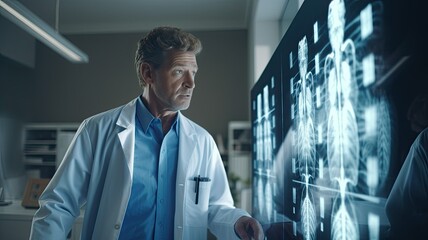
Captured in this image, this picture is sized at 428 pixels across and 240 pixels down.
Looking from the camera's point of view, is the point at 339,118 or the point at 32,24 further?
the point at 32,24

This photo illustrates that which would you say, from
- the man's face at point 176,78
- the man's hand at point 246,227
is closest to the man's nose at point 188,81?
the man's face at point 176,78

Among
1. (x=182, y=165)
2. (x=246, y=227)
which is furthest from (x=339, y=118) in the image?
(x=182, y=165)

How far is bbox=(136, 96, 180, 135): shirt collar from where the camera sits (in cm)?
122

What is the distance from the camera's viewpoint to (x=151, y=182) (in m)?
1.14

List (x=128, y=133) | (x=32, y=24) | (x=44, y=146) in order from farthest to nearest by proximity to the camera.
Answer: (x=44, y=146)
(x=32, y=24)
(x=128, y=133)

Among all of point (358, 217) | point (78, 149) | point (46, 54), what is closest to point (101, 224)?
point (78, 149)

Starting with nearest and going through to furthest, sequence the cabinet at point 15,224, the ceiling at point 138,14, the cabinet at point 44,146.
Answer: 1. the cabinet at point 15,224
2. the ceiling at point 138,14
3. the cabinet at point 44,146

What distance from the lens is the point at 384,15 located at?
1.09 ft

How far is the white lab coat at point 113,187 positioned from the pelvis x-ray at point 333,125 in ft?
1.24

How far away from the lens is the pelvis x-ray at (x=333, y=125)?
352 mm

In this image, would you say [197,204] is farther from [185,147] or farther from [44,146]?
[44,146]

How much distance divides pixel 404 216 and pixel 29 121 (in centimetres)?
383

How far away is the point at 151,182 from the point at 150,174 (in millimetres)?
28

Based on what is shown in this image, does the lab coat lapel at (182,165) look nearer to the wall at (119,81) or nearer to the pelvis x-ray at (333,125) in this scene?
the pelvis x-ray at (333,125)
